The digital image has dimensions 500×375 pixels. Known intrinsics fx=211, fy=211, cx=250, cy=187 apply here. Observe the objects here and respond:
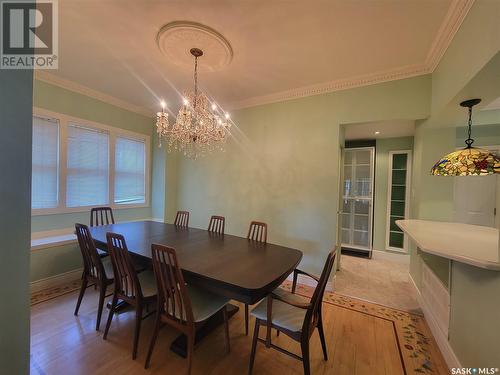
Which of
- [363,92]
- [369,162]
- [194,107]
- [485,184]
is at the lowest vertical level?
→ [485,184]

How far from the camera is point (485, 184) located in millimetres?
3076

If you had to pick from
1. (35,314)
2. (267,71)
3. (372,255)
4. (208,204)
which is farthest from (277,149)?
(35,314)

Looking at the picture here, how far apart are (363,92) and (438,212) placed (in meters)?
1.74

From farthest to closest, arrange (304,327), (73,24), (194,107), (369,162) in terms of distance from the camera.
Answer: (369,162), (194,107), (73,24), (304,327)

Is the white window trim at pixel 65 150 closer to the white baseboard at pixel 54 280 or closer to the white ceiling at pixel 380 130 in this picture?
the white baseboard at pixel 54 280

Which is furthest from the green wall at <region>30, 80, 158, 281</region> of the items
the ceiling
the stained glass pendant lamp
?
the stained glass pendant lamp

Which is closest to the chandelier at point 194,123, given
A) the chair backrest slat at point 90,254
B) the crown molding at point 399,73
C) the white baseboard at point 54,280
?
the chair backrest slat at point 90,254

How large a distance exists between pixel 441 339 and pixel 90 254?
3.36 meters

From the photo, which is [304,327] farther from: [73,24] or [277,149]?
[73,24]

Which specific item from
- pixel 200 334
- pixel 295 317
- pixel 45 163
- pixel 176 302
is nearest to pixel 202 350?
pixel 200 334

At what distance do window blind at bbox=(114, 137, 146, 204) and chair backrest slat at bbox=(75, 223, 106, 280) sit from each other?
1927mm

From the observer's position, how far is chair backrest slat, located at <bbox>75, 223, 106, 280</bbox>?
2.03m

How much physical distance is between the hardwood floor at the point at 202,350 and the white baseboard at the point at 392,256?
2.31 meters

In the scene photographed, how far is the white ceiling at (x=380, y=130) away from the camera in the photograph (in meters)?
3.35
